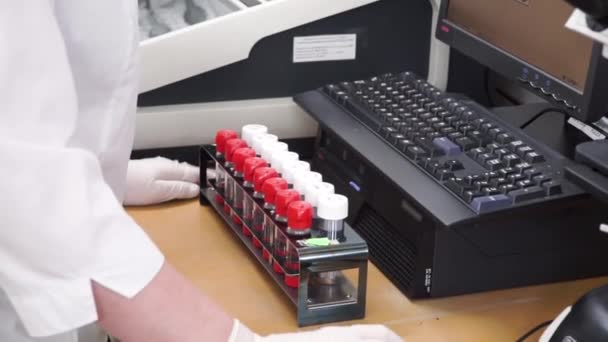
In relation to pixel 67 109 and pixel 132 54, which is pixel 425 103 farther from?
pixel 67 109

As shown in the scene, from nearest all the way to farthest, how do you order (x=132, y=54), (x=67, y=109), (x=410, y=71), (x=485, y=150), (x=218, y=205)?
(x=67, y=109) → (x=132, y=54) → (x=485, y=150) → (x=218, y=205) → (x=410, y=71)

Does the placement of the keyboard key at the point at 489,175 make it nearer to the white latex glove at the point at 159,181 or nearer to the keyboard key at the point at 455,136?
the keyboard key at the point at 455,136

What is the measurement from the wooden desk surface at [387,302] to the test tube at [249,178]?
0.14 feet

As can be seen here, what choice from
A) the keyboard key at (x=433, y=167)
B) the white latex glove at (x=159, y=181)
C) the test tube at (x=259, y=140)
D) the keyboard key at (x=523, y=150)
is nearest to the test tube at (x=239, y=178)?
the test tube at (x=259, y=140)

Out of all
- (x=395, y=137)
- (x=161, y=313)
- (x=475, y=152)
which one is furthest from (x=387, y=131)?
(x=161, y=313)

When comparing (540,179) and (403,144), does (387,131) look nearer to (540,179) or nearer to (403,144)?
(403,144)

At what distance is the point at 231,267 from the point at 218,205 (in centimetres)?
14

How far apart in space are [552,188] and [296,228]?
28 centimetres

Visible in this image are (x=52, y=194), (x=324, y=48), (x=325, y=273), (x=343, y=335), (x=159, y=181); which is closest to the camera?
(x=52, y=194)

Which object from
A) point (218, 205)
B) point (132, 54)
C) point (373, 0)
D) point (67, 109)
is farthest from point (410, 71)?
point (67, 109)

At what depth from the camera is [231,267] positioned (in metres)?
1.11

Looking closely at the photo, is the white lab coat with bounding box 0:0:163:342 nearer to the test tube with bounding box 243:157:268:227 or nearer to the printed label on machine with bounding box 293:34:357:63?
the test tube with bounding box 243:157:268:227

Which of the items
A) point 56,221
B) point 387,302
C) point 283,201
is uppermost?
point 56,221

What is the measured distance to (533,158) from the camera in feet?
3.48
